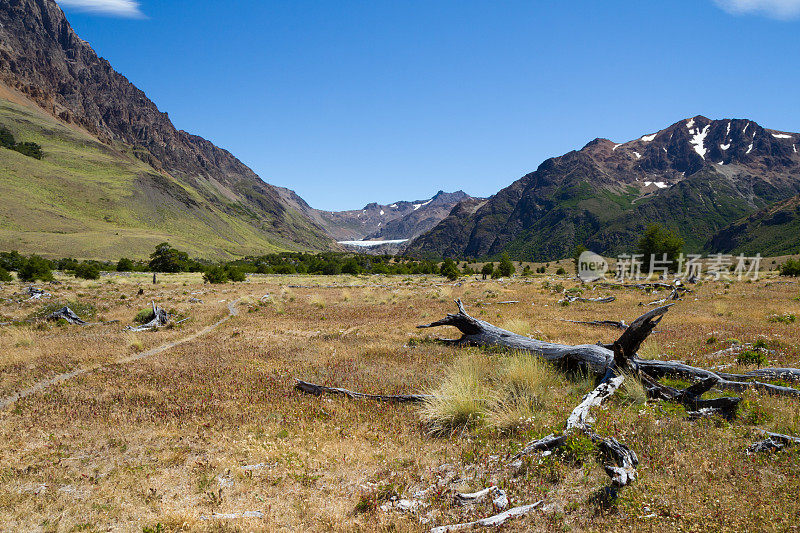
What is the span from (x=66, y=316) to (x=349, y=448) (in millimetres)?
21441

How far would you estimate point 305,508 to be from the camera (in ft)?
15.5

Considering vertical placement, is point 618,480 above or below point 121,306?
above

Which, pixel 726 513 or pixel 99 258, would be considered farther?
pixel 99 258

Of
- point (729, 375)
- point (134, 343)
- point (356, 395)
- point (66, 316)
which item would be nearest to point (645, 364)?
point (729, 375)

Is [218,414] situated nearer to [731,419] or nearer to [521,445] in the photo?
[521,445]

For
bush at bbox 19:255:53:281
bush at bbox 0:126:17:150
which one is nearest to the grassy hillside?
bush at bbox 0:126:17:150

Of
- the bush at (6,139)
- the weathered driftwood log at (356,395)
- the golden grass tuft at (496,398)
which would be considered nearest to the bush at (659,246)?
the golden grass tuft at (496,398)

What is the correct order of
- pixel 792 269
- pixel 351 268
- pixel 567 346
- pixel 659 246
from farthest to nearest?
pixel 351 268 < pixel 659 246 < pixel 792 269 < pixel 567 346

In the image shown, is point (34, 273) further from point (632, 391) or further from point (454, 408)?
point (632, 391)

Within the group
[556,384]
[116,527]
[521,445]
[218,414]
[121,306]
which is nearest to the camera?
[116,527]

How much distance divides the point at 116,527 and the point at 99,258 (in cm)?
13096

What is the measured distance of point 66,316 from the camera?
19188 mm

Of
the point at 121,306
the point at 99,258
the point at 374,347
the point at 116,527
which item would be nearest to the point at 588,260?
the point at 374,347

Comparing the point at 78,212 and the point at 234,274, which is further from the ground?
the point at 78,212
